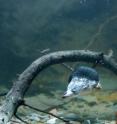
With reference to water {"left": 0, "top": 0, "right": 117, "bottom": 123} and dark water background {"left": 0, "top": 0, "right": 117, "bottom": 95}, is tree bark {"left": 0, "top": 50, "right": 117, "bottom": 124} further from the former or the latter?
dark water background {"left": 0, "top": 0, "right": 117, "bottom": 95}

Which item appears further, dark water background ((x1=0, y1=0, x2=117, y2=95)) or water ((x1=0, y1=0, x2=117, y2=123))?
dark water background ((x1=0, y1=0, x2=117, y2=95))

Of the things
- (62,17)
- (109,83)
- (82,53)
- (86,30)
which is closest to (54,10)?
(62,17)

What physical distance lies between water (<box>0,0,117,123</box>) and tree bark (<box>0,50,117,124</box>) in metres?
2.59

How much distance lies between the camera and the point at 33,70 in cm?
311

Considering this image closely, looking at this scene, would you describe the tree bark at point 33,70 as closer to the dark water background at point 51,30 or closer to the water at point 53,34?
the water at point 53,34

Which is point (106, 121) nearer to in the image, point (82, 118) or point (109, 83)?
point (82, 118)

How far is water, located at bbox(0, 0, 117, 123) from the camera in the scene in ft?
21.1

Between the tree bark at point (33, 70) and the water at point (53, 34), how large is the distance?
2594 millimetres

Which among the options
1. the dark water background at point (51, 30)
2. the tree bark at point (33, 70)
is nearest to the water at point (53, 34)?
the dark water background at point (51, 30)

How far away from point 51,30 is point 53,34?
0.14 metres

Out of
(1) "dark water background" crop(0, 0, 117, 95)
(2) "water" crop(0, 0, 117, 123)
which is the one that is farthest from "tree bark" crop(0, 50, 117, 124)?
(1) "dark water background" crop(0, 0, 117, 95)

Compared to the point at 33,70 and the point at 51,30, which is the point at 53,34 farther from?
the point at 33,70

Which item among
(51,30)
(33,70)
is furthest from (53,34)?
(33,70)

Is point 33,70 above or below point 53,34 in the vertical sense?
below
